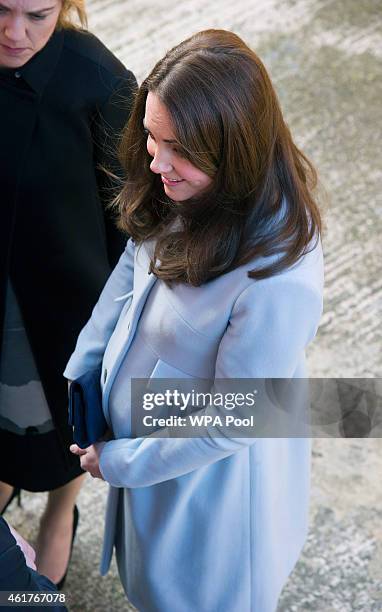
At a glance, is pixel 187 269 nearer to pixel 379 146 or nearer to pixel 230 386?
pixel 230 386

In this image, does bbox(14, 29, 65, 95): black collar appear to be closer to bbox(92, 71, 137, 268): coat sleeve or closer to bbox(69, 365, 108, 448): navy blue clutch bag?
bbox(92, 71, 137, 268): coat sleeve

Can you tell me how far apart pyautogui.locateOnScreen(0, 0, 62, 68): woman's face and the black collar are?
15 mm

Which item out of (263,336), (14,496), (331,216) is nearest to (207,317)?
(263,336)

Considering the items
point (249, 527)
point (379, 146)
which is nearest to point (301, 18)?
point (379, 146)

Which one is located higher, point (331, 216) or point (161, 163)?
point (161, 163)

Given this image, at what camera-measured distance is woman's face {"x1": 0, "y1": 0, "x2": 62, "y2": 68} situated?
6.15ft

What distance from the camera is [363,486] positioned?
9.28 feet

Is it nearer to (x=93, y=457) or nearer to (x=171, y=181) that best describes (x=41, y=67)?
(x=171, y=181)

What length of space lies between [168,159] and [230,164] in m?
0.11

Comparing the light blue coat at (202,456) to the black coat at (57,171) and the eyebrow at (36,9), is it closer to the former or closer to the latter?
the black coat at (57,171)

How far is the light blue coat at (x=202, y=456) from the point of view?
158cm

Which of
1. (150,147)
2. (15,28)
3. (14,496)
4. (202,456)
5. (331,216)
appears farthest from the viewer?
(331,216)

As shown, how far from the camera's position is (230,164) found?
5.04ft

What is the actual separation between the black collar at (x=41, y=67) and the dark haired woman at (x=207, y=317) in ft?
0.95
